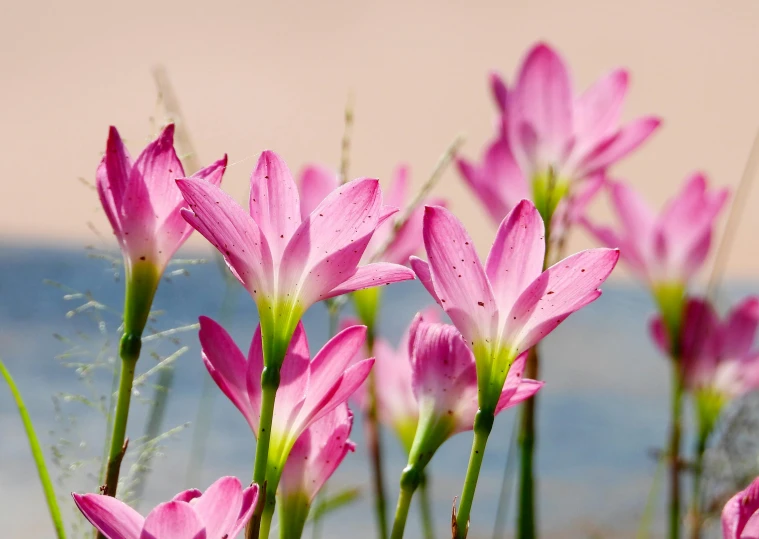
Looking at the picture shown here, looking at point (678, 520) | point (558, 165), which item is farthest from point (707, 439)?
point (558, 165)

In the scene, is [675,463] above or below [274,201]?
below

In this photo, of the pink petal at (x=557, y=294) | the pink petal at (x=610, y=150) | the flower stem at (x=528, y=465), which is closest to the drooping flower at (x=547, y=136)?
the pink petal at (x=610, y=150)

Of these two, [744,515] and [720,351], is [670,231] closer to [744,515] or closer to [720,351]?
[720,351]

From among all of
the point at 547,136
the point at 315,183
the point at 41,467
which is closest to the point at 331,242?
the point at 41,467

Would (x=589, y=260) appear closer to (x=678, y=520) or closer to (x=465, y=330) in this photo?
(x=465, y=330)

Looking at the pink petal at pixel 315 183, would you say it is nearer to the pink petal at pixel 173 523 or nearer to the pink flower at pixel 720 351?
the pink flower at pixel 720 351

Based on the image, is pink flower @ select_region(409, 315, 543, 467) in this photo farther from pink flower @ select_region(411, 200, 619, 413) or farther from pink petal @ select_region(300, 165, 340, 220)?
pink petal @ select_region(300, 165, 340, 220)

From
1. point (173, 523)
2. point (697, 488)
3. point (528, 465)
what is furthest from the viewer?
point (697, 488)

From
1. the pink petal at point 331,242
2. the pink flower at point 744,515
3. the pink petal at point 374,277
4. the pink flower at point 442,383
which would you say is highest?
the pink petal at point 331,242
